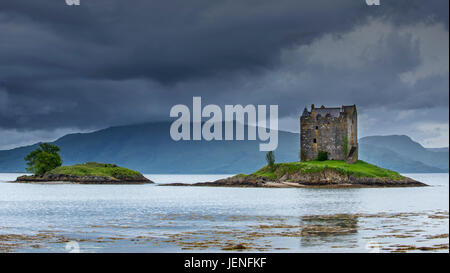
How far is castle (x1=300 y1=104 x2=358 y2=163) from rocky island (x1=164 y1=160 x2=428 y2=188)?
6059mm

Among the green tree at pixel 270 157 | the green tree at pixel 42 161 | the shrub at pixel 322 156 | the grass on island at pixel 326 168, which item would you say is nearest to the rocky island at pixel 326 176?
the grass on island at pixel 326 168

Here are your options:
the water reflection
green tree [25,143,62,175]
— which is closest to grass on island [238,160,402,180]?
the water reflection

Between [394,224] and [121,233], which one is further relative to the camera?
[394,224]

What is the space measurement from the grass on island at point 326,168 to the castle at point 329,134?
12.8 ft

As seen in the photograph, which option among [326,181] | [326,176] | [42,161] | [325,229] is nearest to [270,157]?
[326,176]

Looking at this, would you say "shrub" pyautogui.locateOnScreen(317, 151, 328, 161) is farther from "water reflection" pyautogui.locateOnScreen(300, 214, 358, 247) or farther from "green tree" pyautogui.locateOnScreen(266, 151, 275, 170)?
"water reflection" pyautogui.locateOnScreen(300, 214, 358, 247)

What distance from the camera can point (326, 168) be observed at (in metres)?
132

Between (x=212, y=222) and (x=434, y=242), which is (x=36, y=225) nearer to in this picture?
(x=212, y=222)

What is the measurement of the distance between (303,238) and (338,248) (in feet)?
14.9

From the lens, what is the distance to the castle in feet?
488

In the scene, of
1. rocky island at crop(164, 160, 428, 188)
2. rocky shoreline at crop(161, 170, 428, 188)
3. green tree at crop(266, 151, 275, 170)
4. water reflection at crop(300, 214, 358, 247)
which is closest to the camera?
water reflection at crop(300, 214, 358, 247)

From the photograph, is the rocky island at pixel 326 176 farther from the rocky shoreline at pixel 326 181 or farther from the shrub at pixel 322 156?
the shrub at pixel 322 156

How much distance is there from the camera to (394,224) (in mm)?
40250
